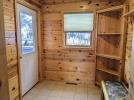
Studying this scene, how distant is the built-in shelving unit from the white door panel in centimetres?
164

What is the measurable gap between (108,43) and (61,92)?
1.64m

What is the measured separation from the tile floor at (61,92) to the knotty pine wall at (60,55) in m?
0.29

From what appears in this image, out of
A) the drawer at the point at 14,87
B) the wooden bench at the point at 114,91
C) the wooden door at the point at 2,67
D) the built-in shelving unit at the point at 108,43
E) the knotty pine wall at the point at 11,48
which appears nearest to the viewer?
the wooden door at the point at 2,67

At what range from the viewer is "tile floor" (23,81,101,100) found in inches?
109

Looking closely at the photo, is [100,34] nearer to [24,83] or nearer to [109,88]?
[109,88]

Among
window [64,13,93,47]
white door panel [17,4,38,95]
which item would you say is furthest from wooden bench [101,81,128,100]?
white door panel [17,4,38,95]

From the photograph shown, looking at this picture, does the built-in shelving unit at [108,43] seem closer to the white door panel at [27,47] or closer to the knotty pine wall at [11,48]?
the white door panel at [27,47]

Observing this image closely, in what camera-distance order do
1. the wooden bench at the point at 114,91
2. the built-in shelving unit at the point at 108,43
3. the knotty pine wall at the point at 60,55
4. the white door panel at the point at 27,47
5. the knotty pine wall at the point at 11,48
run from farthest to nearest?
the knotty pine wall at the point at 60,55, the built-in shelving unit at the point at 108,43, the white door panel at the point at 27,47, the knotty pine wall at the point at 11,48, the wooden bench at the point at 114,91

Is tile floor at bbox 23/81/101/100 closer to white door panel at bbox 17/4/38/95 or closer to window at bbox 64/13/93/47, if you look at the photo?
white door panel at bbox 17/4/38/95

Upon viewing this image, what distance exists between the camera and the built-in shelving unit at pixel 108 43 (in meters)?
2.95

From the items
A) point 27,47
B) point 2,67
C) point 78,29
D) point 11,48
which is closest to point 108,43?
point 78,29

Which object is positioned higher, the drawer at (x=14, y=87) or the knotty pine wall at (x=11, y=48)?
the knotty pine wall at (x=11, y=48)

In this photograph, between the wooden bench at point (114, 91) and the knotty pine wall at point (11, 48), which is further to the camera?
the knotty pine wall at point (11, 48)

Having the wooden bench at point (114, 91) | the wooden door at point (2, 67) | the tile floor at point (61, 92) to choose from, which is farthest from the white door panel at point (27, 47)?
the wooden door at point (2, 67)
